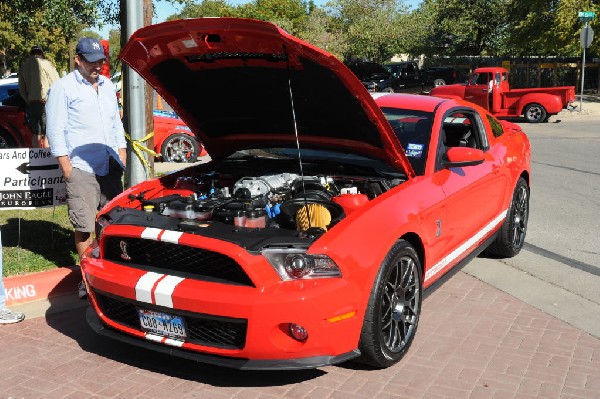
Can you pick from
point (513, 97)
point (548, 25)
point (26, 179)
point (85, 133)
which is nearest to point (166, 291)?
point (85, 133)

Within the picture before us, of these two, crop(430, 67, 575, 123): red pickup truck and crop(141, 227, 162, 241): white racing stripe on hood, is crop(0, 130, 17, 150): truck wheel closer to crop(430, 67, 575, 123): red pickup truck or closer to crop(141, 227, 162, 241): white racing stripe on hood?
crop(141, 227, 162, 241): white racing stripe on hood

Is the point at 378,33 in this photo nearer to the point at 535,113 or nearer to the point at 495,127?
the point at 535,113

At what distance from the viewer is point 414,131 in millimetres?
5484

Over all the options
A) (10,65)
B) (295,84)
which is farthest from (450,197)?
(10,65)

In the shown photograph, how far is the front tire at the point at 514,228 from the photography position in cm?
667

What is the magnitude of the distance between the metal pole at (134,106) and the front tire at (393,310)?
11.0 ft

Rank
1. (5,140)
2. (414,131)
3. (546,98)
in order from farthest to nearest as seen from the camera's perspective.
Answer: (546,98)
(5,140)
(414,131)

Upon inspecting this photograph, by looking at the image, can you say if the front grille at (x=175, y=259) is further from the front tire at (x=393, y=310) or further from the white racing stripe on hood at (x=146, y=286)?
the front tire at (x=393, y=310)

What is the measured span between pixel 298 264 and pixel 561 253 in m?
4.26

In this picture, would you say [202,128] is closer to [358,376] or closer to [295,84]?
[295,84]

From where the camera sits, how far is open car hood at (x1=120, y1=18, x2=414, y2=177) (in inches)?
175

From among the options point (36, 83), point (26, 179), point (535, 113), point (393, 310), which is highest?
point (36, 83)

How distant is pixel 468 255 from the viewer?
5.79 meters

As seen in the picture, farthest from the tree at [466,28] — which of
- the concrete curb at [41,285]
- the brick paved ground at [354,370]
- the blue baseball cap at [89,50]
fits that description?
the concrete curb at [41,285]
